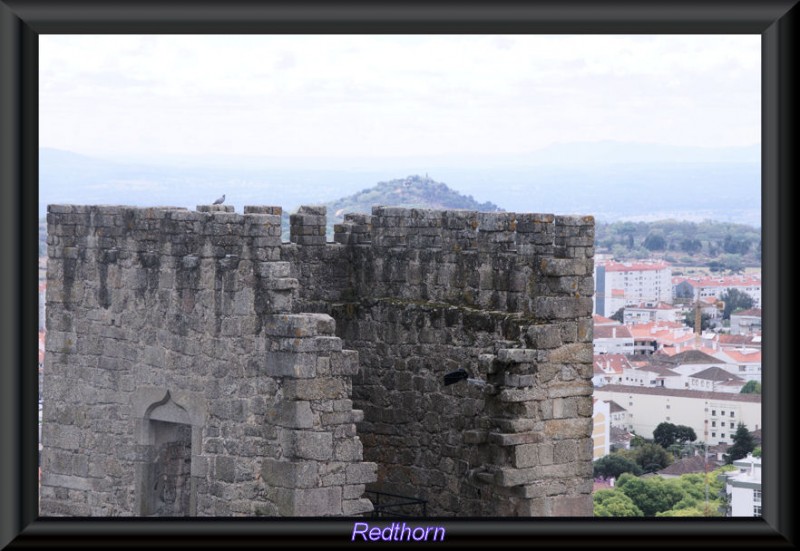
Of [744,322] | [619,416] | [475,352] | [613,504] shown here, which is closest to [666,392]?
[619,416]

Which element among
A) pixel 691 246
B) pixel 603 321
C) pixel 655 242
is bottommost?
pixel 603 321

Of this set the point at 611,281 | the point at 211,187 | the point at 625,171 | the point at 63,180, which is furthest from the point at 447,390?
the point at 625,171

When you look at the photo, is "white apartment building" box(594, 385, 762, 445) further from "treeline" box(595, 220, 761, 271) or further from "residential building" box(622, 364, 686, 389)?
"treeline" box(595, 220, 761, 271)

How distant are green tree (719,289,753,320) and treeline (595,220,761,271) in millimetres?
4753

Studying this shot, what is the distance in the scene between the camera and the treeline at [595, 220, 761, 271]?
57.7 metres

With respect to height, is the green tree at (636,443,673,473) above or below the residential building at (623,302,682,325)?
below

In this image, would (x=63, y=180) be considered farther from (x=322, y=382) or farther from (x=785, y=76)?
(x=785, y=76)

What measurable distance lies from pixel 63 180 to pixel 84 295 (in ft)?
116

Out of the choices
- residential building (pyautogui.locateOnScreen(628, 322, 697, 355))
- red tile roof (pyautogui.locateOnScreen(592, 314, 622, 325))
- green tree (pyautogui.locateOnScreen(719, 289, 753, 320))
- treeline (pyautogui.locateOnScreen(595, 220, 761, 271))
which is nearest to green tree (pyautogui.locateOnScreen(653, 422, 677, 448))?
green tree (pyautogui.locateOnScreen(719, 289, 753, 320))

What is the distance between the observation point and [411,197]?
61219 millimetres

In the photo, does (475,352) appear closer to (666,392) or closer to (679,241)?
(666,392)

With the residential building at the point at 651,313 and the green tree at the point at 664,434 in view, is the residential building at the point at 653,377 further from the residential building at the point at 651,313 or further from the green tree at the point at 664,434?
the residential building at the point at 651,313

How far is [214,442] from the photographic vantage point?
41.9 ft

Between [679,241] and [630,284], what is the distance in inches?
522
